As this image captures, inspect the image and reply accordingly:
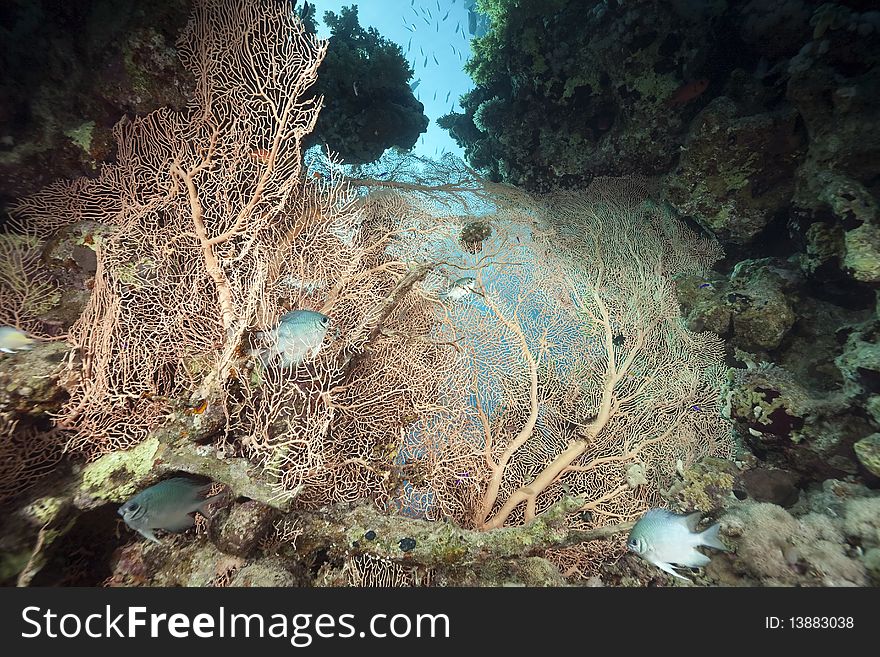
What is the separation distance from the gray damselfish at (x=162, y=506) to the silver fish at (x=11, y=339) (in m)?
1.62

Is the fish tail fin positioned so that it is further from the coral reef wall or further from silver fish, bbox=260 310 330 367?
the coral reef wall

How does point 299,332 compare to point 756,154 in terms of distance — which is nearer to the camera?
point 299,332

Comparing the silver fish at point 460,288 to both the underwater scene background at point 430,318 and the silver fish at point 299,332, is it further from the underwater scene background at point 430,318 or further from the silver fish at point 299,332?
the silver fish at point 299,332

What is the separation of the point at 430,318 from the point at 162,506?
2944 mm

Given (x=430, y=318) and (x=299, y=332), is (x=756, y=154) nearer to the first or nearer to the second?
(x=430, y=318)

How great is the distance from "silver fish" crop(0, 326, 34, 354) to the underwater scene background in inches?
1.1

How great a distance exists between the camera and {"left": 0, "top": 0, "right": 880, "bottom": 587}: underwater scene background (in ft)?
8.32

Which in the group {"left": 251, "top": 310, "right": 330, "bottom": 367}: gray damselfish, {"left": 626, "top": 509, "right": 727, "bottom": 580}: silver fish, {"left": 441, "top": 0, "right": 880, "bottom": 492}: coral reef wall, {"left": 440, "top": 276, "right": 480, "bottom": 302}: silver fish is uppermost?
{"left": 441, "top": 0, "right": 880, "bottom": 492}: coral reef wall

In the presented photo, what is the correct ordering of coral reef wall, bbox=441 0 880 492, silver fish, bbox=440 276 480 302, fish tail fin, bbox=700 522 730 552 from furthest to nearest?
coral reef wall, bbox=441 0 880 492
silver fish, bbox=440 276 480 302
fish tail fin, bbox=700 522 730 552

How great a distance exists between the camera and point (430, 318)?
13.9 ft

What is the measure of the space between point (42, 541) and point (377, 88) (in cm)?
832

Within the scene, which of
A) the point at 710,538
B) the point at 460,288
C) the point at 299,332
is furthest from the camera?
the point at 460,288

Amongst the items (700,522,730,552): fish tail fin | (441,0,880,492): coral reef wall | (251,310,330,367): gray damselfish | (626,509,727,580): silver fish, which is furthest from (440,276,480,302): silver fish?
(441,0,880,492): coral reef wall

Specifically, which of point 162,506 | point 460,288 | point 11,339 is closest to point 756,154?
point 460,288
